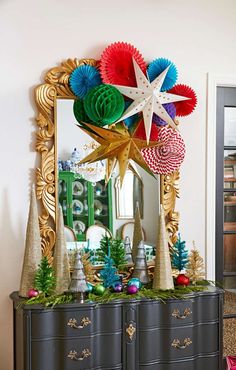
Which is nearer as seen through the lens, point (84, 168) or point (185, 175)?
point (84, 168)

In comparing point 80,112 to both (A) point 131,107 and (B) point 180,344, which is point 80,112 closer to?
(A) point 131,107

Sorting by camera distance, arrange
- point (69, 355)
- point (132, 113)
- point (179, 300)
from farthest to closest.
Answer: point (132, 113) → point (179, 300) → point (69, 355)

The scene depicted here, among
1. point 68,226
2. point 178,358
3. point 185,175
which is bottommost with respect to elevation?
point 178,358

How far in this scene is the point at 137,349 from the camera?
8.61ft

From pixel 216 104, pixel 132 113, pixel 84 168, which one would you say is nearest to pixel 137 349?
pixel 84 168

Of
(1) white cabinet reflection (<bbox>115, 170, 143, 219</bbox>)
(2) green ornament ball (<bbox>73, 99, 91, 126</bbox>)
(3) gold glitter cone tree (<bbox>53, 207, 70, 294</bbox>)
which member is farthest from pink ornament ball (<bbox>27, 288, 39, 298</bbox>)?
(2) green ornament ball (<bbox>73, 99, 91, 126</bbox>)

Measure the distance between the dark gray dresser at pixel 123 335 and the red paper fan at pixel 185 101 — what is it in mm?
1089

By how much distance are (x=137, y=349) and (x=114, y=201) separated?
854mm

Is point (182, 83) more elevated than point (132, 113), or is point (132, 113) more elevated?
point (182, 83)

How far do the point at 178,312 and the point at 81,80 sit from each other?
141cm

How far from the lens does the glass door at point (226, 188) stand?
10.6 ft

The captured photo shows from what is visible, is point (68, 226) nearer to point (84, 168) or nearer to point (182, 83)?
point (84, 168)

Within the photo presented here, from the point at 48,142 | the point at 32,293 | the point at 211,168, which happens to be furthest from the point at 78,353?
the point at 211,168

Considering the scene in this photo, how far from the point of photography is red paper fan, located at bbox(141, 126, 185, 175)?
9.74 ft
